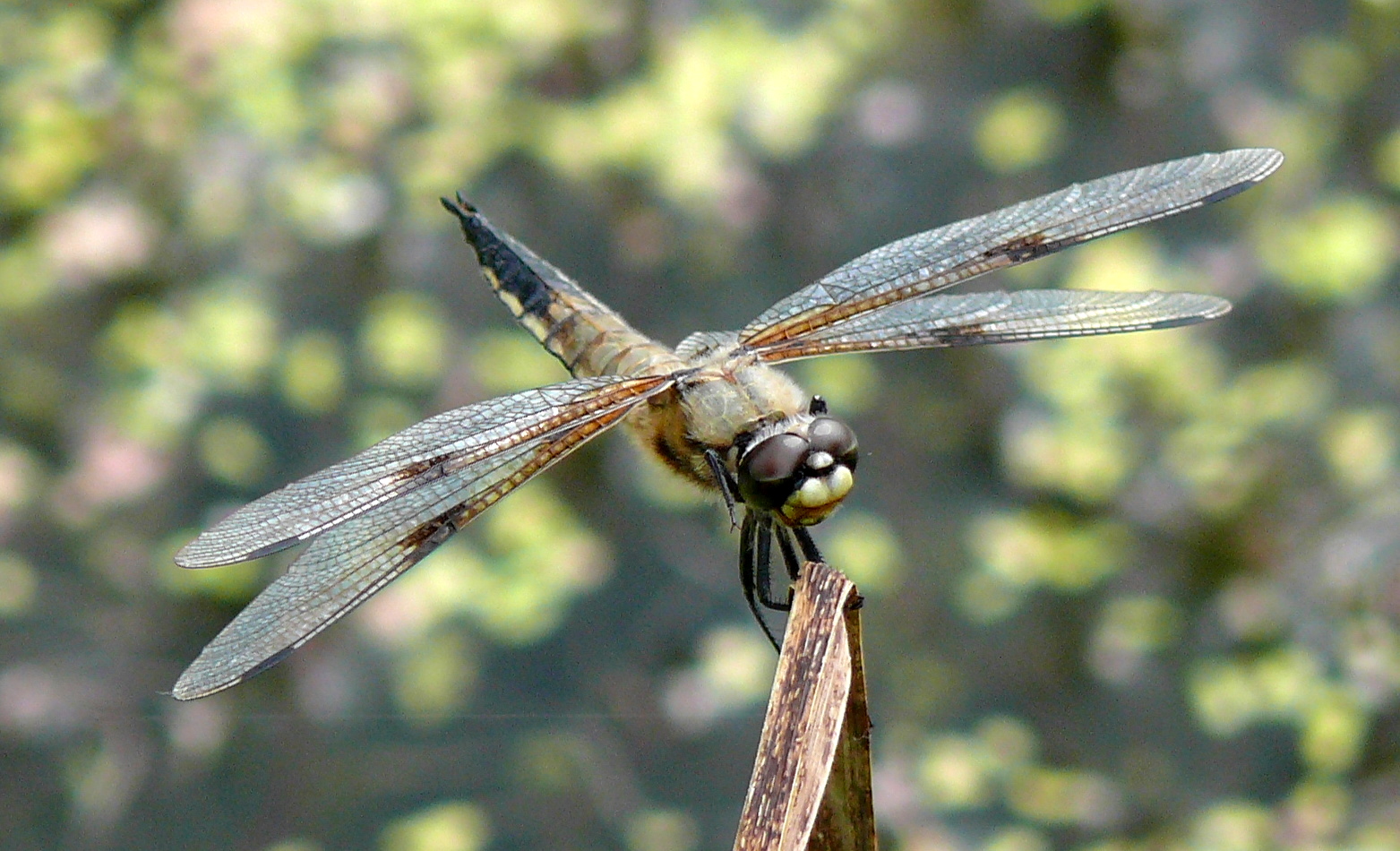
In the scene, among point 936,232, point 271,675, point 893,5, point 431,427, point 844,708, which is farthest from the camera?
point 893,5

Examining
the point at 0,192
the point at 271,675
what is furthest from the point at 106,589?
the point at 0,192

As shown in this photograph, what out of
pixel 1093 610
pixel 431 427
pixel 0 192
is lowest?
pixel 431 427

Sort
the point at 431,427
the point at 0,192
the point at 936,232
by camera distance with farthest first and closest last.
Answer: the point at 0,192, the point at 936,232, the point at 431,427

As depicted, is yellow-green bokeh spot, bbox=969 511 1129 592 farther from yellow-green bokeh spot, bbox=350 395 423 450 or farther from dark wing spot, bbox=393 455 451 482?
dark wing spot, bbox=393 455 451 482

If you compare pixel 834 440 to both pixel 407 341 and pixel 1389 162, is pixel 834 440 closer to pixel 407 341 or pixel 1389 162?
pixel 407 341

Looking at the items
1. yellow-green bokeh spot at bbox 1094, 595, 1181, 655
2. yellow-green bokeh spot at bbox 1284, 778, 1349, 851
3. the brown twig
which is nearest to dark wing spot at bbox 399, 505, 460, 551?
the brown twig

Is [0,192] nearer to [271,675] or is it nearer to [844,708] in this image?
[271,675]

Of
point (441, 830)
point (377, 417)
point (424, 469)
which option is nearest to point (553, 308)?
point (424, 469)
